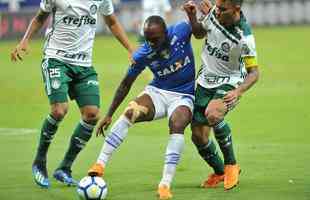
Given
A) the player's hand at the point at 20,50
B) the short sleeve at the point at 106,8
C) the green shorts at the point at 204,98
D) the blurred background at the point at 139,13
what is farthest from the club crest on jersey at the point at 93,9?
the blurred background at the point at 139,13

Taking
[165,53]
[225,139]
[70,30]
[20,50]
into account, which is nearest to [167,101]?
[165,53]

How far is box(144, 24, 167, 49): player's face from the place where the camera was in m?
10.9

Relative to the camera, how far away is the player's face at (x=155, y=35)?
10867 millimetres

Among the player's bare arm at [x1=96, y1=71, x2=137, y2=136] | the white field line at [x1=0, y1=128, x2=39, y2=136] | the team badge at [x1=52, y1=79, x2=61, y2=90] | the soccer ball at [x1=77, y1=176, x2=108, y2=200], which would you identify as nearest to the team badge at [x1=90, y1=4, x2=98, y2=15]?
the team badge at [x1=52, y1=79, x2=61, y2=90]

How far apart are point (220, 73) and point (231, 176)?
3.95 ft

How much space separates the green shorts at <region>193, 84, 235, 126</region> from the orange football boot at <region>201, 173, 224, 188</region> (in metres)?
0.68

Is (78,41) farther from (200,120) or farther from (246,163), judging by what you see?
(246,163)

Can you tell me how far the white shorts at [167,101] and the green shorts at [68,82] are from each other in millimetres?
884

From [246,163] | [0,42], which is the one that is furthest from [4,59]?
[246,163]

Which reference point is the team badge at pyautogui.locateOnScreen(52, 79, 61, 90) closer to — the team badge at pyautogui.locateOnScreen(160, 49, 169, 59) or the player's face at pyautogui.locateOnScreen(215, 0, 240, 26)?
the team badge at pyautogui.locateOnScreen(160, 49, 169, 59)

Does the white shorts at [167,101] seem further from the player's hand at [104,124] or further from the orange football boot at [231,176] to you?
the orange football boot at [231,176]

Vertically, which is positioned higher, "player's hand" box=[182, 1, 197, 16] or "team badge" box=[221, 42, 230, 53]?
"player's hand" box=[182, 1, 197, 16]

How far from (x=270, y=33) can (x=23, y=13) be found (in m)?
9.78

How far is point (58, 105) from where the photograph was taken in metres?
11.6
